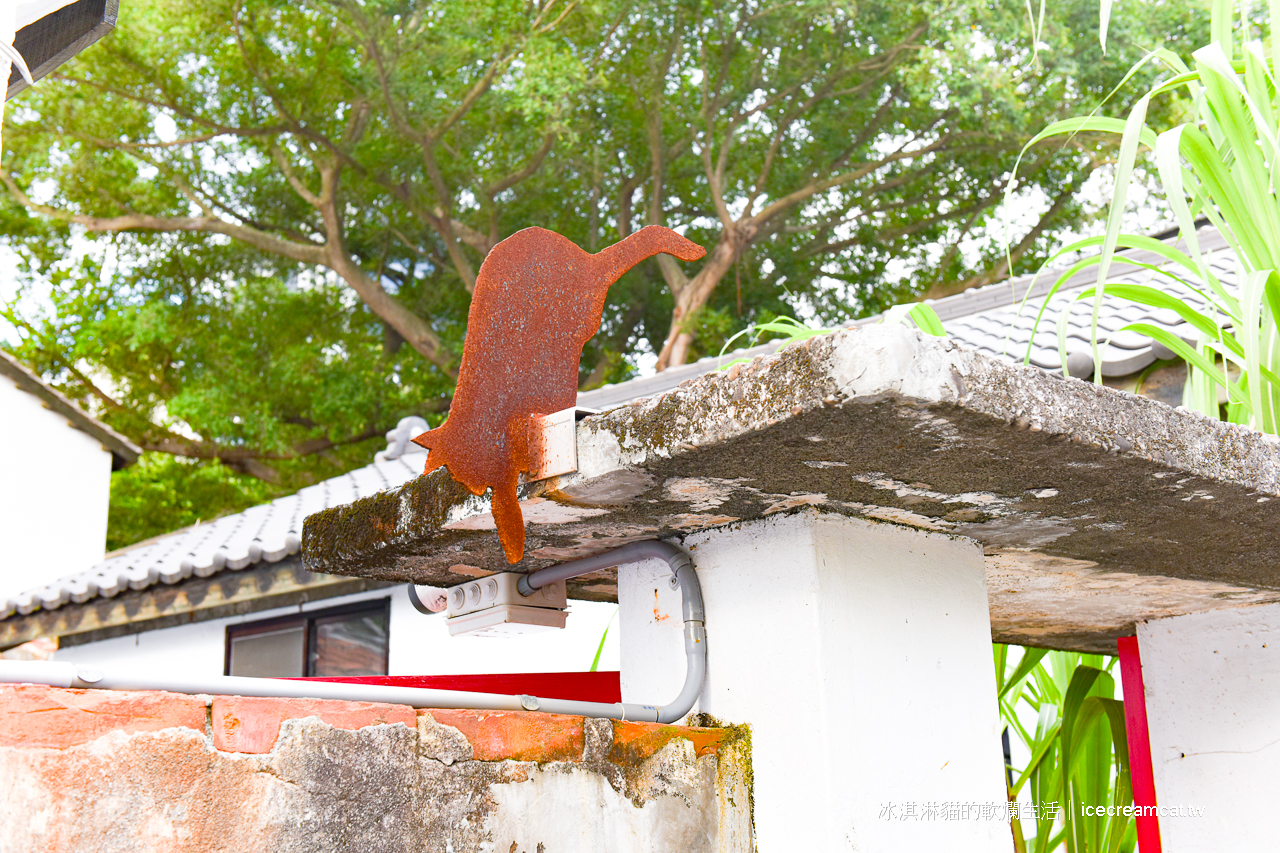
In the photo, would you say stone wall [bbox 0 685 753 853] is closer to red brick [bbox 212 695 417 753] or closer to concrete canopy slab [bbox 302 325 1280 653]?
red brick [bbox 212 695 417 753]

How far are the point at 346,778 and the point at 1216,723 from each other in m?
1.74

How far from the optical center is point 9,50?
5.27 ft

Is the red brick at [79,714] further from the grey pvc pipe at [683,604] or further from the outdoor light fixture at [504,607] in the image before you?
the outdoor light fixture at [504,607]

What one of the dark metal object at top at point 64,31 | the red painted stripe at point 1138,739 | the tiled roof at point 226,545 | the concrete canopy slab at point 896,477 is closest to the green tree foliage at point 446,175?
the tiled roof at point 226,545

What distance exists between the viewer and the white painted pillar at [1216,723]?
192cm

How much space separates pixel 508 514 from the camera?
1162 millimetres

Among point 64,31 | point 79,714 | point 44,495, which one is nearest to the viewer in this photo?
point 79,714

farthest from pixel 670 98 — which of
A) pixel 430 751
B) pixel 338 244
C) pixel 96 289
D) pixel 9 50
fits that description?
pixel 430 751

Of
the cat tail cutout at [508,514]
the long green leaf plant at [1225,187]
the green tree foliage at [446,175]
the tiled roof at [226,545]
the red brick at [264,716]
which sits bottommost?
the red brick at [264,716]

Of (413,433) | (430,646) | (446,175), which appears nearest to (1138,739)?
(413,433)

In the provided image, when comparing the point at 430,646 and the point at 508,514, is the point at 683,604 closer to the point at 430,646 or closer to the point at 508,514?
the point at 508,514

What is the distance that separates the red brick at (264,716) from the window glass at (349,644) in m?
4.43

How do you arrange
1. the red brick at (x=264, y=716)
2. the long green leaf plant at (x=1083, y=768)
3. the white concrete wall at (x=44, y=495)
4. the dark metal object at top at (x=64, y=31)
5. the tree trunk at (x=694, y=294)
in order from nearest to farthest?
the red brick at (x=264, y=716) → the long green leaf plant at (x=1083, y=768) → the dark metal object at top at (x=64, y=31) → the white concrete wall at (x=44, y=495) → the tree trunk at (x=694, y=294)

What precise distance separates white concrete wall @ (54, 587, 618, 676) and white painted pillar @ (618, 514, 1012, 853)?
9.57ft
